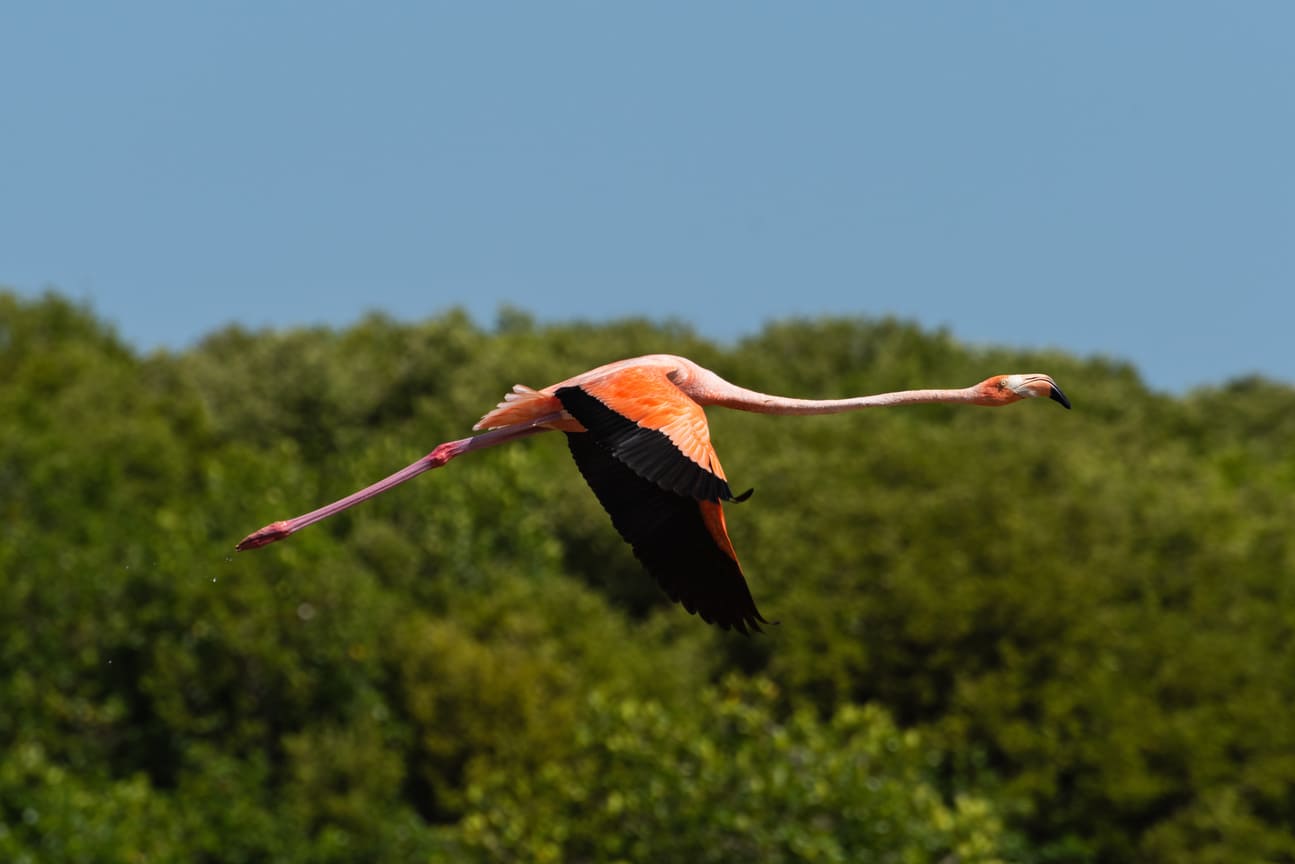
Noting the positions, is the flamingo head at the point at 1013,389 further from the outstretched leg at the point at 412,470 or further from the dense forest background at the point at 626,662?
the dense forest background at the point at 626,662

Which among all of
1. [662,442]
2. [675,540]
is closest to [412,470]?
[675,540]

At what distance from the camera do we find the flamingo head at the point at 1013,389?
35.6 ft

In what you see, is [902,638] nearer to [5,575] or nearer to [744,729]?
[744,729]

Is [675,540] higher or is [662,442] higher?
[662,442]

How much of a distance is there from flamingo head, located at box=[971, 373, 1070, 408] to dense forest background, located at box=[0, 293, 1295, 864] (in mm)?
17794

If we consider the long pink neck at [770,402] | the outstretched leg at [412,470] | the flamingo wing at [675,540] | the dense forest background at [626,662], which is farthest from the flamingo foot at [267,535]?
the dense forest background at [626,662]

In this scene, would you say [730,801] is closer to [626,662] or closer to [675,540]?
[626,662]

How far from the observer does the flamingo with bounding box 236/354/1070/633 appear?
9273 mm

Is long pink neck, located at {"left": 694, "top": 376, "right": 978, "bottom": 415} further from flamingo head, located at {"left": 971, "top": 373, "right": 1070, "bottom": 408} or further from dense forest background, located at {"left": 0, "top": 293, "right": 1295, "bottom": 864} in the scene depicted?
dense forest background, located at {"left": 0, "top": 293, "right": 1295, "bottom": 864}

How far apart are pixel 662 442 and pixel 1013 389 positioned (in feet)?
8.05

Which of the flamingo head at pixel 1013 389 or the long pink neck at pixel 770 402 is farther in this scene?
the flamingo head at pixel 1013 389

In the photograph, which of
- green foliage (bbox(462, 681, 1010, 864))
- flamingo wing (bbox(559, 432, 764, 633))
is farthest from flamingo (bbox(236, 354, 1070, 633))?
green foliage (bbox(462, 681, 1010, 864))

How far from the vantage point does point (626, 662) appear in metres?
40.3

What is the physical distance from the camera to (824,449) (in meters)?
51.6
